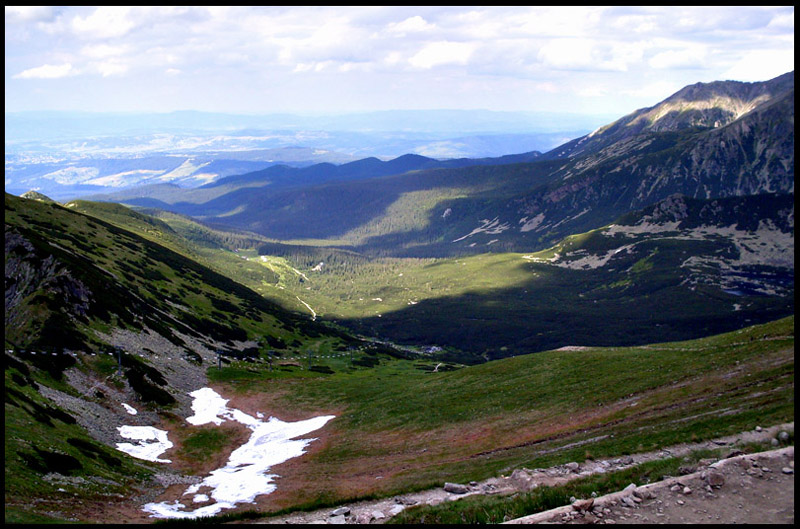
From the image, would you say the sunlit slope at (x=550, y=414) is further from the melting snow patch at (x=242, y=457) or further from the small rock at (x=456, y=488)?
the melting snow patch at (x=242, y=457)

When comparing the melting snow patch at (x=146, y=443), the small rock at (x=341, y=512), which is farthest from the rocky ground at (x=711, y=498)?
the melting snow patch at (x=146, y=443)

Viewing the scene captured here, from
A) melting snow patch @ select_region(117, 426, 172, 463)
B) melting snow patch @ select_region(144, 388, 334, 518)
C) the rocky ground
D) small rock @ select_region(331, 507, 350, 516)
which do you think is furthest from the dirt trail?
melting snow patch @ select_region(117, 426, 172, 463)

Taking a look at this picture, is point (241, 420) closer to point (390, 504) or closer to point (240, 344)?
point (390, 504)

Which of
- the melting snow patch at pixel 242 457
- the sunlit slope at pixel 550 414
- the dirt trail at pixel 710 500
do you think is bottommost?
the melting snow patch at pixel 242 457

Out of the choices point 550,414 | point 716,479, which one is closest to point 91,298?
point 550,414

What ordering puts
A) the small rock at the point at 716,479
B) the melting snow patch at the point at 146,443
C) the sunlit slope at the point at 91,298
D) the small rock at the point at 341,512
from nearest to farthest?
1. the small rock at the point at 716,479
2. the small rock at the point at 341,512
3. the melting snow patch at the point at 146,443
4. the sunlit slope at the point at 91,298

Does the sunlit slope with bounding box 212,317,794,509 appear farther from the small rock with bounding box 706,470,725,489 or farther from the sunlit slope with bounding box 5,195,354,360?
the sunlit slope with bounding box 5,195,354,360

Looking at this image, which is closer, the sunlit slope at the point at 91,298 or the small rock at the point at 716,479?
the small rock at the point at 716,479

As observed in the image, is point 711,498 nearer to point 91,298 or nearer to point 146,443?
point 146,443

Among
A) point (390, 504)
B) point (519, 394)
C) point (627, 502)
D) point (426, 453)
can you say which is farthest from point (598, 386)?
point (627, 502)
